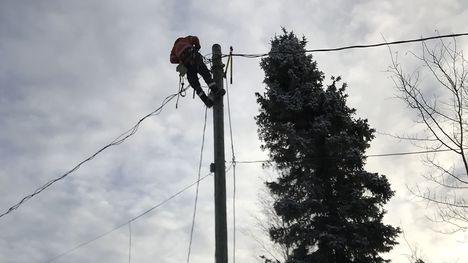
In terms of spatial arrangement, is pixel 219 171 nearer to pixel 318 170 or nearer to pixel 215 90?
pixel 215 90

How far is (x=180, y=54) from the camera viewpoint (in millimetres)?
8156

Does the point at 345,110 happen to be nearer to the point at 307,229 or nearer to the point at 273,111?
the point at 273,111

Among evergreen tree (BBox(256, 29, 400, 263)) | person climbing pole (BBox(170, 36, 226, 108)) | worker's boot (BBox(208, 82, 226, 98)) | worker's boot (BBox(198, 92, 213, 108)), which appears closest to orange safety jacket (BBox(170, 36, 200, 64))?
person climbing pole (BBox(170, 36, 226, 108))

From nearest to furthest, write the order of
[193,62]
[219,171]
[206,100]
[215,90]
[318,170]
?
1. [219,171]
2. [215,90]
3. [206,100]
4. [193,62]
5. [318,170]

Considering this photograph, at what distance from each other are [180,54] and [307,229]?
5367 millimetres

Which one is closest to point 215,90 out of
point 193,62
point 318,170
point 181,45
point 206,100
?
point 206,100

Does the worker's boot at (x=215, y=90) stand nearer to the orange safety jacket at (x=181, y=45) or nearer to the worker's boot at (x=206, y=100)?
the worker's boot at (x=206, y=100)

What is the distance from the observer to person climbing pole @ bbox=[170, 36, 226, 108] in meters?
7.21

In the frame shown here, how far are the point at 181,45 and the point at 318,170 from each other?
5348 mm

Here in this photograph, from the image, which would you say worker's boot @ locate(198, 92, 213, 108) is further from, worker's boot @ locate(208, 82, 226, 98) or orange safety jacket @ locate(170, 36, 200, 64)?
orange safety jacket @ locate(170, 36, 200, 64)

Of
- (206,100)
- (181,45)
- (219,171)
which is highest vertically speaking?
(181,45)

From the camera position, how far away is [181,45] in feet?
26.9

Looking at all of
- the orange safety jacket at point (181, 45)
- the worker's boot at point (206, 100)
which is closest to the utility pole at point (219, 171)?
the worker's boot at point (206, 100)

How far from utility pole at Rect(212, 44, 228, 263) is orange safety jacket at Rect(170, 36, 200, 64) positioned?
874 mm
